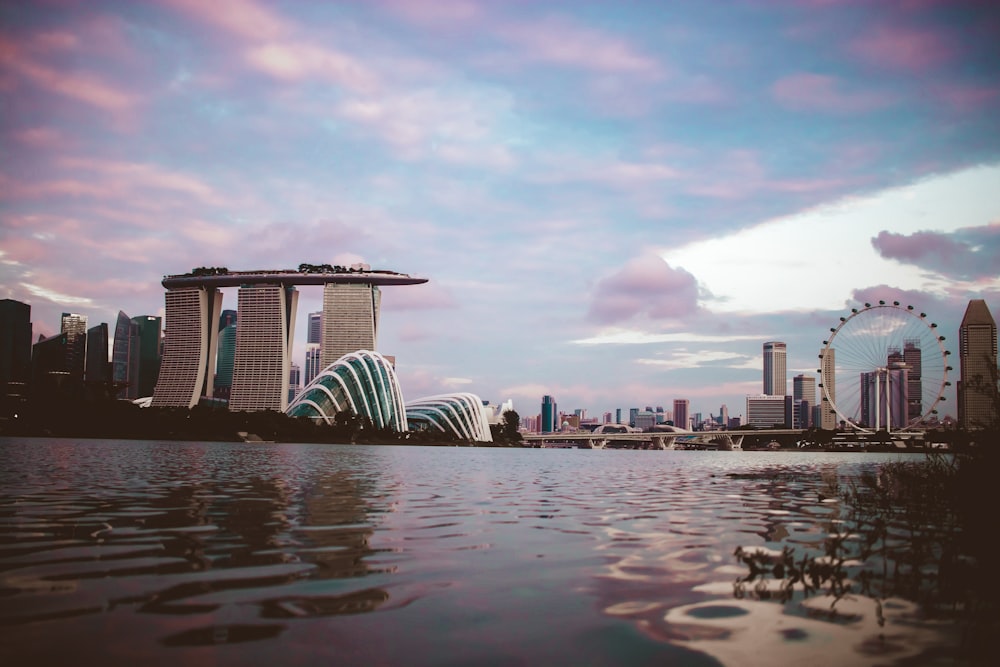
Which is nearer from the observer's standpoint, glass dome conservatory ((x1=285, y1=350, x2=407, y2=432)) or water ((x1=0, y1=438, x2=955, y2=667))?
water ((x1=0, y1=438, x2=955, y2=667))

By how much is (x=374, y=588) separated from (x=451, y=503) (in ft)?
43.6

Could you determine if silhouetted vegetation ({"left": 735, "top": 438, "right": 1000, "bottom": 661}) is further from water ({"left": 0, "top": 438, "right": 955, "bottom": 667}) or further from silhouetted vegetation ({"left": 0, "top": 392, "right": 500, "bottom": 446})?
silhouetted vegetation ({"left": 0, "top": 392, "right": 500, "bottom": 446})

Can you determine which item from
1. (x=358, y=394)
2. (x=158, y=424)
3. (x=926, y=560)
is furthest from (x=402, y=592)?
(x=358, y=394)

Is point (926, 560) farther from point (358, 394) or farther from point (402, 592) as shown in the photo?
point (358, 394)

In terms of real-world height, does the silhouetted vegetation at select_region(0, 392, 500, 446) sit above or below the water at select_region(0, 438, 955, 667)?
below

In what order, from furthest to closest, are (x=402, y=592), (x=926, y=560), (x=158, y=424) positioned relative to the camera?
(x=158, y=424) < (x=926, y=560) < (x=402, y=592)

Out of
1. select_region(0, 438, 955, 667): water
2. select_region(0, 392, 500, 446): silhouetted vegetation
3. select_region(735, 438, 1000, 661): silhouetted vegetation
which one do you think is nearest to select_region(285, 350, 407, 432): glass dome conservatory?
select_region(0, 392, 500, 446): silhouetted vegetation

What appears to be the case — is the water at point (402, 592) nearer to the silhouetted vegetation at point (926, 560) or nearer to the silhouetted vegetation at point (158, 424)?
the silhouetted vegetation at point (926, 560)

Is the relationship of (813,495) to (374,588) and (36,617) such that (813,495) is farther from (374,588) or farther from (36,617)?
(36,617)

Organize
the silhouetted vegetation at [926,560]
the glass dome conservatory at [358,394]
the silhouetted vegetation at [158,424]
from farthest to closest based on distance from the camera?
the glass dome conservatory at [358,394] < the silhouetted vegetation at [158,424] < the silhouetted vegetation at [926,560]

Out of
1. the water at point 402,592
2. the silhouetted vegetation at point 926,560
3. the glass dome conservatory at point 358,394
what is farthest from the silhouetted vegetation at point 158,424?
the silhouetted vegetation at point 926,560

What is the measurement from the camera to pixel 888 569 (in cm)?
1146

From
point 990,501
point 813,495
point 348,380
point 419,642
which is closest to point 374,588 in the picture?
point 419,642

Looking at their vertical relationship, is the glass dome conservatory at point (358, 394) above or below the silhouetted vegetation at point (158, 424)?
above
